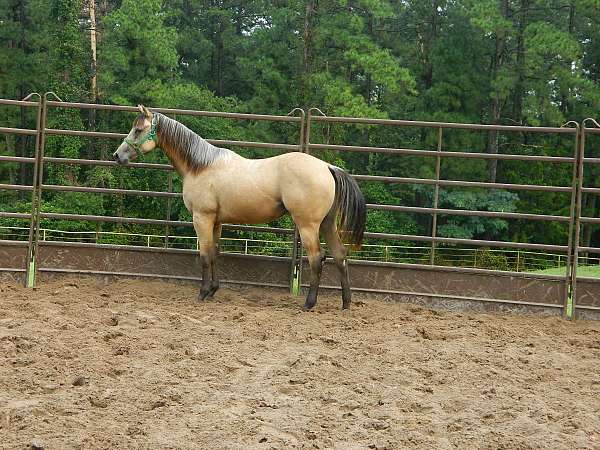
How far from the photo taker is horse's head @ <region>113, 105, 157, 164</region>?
7.11 m

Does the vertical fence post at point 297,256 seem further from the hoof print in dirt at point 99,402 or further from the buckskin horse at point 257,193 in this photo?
the hoof print in dirt at point 99,402

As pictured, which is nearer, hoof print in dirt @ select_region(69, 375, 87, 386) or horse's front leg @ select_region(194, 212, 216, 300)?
hoof print in dirt @ select_region(69, 375, 87, 386)

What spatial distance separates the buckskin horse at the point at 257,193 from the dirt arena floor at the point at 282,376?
0.48 meters

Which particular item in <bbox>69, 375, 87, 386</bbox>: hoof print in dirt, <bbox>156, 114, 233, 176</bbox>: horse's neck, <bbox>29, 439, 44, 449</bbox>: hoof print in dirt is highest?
<bbox>156, 114, 233, 176</bbox>: horse's neck

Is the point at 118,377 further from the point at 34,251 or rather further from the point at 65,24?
the point at 65,24

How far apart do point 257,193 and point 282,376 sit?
2.45 meters

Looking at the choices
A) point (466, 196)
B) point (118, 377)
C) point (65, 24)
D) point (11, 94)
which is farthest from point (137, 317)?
point (11, 94)

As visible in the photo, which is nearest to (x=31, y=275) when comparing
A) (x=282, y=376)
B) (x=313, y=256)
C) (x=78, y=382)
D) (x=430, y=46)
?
(x=313, y=256)

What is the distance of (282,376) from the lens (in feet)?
15.3

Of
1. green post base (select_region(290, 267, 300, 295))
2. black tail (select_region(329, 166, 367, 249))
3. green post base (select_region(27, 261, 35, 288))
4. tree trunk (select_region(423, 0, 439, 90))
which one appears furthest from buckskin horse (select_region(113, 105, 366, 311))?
tree trunk (select_region(423, 0, 439, 90))

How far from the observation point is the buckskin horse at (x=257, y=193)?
666 cm

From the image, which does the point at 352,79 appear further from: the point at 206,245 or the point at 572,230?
the point at 206,245

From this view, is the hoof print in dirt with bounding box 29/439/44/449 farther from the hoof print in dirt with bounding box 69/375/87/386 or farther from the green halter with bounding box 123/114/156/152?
the green halter with bounding box 123/114/156/152

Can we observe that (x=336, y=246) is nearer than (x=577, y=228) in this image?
Yes
